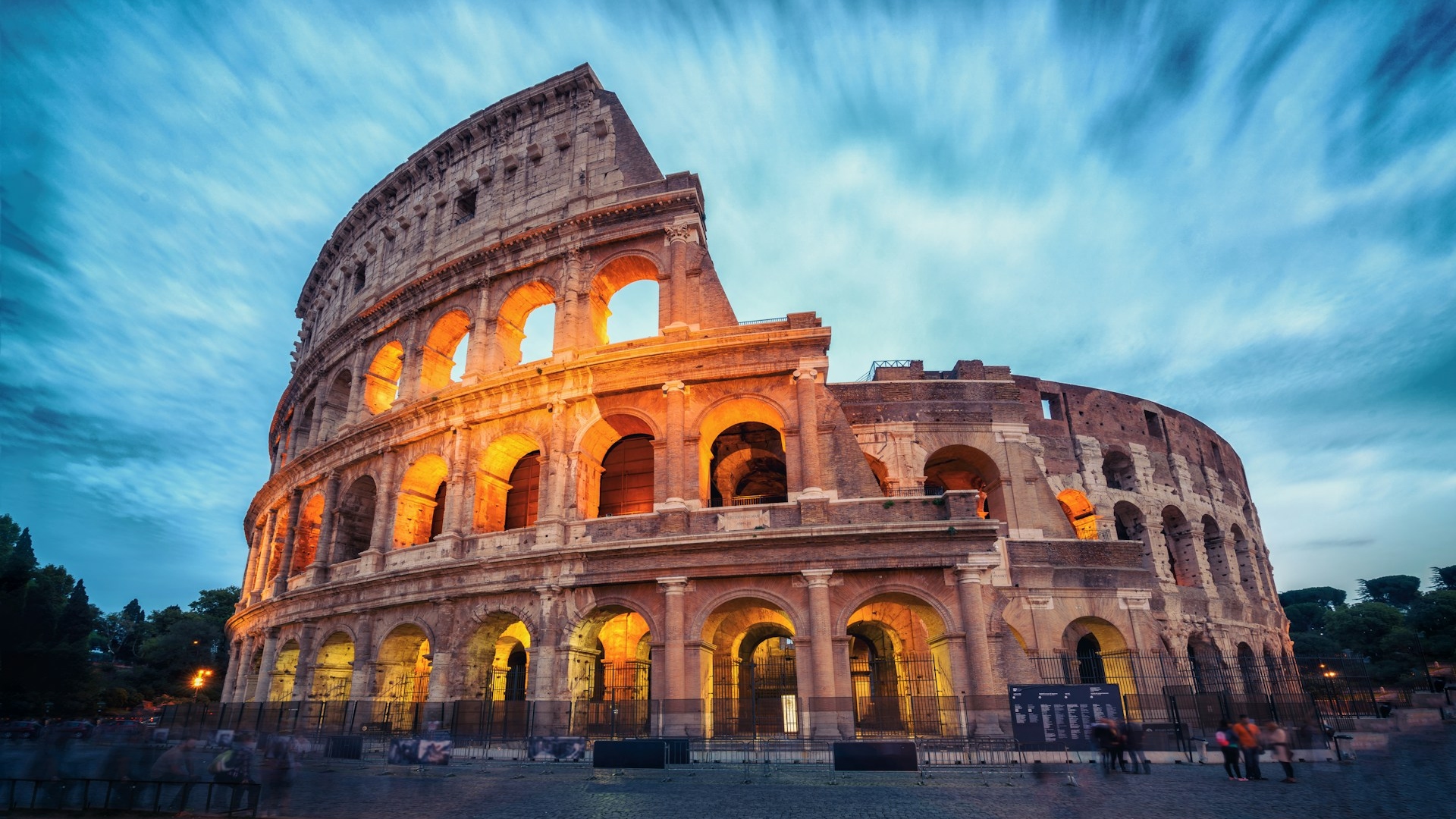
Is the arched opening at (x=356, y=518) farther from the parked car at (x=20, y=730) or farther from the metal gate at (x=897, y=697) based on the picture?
the metal gate at (x=897, y=697)

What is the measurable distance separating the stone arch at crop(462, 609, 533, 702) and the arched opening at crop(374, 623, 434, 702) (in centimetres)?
175

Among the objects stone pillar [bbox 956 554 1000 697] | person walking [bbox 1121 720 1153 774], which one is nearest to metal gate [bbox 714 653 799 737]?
stone pillar [bbox 956 554 1000 697]

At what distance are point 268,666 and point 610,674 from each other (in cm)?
1201

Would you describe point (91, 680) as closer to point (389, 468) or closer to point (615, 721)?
point (389, 468)

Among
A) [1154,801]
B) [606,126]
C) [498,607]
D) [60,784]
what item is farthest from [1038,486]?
[60,784]

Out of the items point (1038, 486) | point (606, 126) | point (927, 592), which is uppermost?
point (606, 126)

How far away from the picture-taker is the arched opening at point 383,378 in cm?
2420

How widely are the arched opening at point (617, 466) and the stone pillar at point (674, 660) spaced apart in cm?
332

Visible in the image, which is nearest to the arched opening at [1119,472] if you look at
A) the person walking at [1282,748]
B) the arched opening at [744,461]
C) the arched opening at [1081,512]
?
the arched opening at [1081,512]

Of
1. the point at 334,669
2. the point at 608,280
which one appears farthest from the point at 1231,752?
the point at 334,669

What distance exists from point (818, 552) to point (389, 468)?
13.2 metres

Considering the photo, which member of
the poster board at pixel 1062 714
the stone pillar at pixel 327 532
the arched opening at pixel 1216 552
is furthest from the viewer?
the arched opening at pixel 1216 552

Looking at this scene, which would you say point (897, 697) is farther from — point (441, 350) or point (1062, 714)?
point (441, 350)

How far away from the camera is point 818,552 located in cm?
1552
